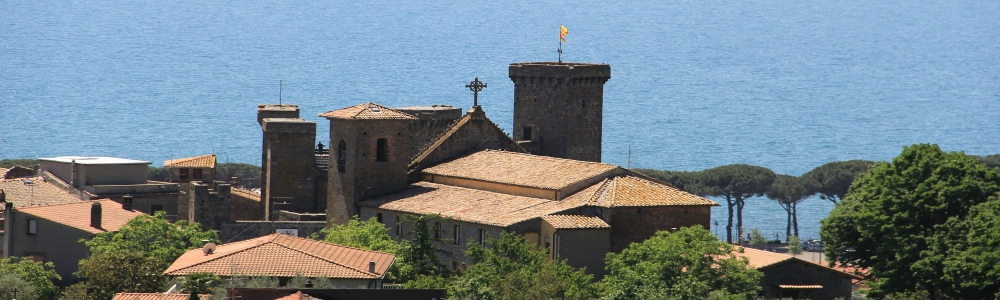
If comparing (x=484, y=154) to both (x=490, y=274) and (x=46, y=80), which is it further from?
(x=46, y=80)

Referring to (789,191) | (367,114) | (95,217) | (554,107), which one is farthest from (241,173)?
(367,114)

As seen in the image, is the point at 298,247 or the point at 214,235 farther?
the point at 214,235

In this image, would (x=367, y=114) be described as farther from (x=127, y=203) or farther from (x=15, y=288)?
(x=15, y=288)

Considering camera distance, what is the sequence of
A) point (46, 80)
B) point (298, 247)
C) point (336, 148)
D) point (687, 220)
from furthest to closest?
point (46, 80), point (336, 148), point (687, 220), point (298, 247)

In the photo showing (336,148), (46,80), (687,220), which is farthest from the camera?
(46,80)

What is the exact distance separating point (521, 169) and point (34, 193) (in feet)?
62.0

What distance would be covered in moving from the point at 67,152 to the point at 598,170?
10593cm

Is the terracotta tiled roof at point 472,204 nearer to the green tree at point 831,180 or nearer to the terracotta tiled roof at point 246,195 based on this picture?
the terracotta tiled roof at point 246,195

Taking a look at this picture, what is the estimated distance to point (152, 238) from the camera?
53.8m

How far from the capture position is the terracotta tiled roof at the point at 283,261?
4275 centimetres

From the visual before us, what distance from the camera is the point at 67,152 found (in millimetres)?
153375

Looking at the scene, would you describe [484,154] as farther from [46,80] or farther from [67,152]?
[46,80]

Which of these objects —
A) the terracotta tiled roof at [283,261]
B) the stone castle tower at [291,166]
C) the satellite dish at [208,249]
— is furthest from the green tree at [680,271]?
the stone castle tower at [291,166]

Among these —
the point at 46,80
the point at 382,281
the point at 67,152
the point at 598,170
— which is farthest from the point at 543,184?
the point at 46,80
